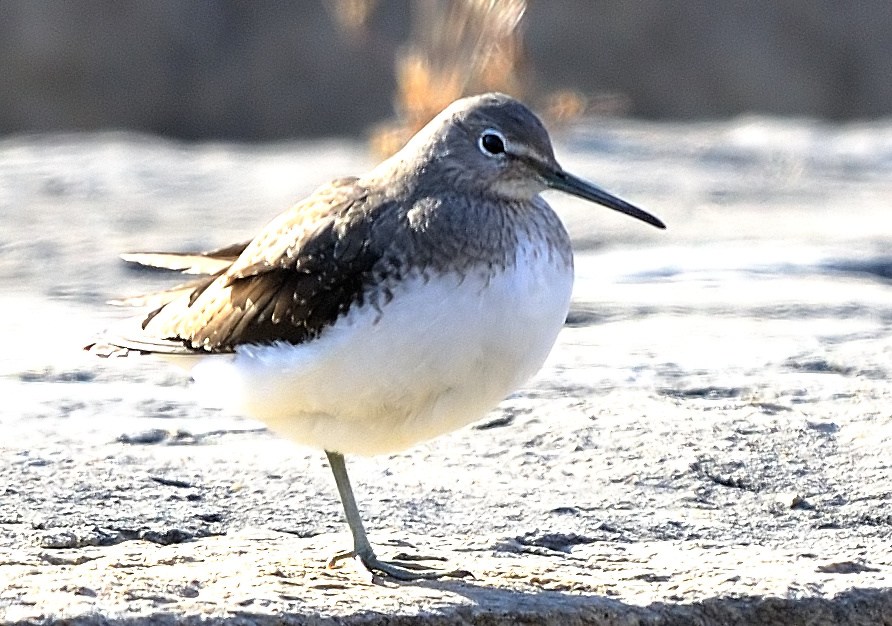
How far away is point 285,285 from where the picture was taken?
179 inches

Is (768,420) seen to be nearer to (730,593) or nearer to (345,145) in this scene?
(730,593)

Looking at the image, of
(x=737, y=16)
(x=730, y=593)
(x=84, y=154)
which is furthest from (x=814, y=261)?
(x=737, y=16)

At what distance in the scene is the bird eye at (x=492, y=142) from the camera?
4.57 m

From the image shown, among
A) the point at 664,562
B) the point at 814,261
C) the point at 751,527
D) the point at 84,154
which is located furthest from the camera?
the point at 84,154

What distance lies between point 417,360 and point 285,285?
0.59 metres

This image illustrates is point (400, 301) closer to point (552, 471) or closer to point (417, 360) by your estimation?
point (417, 360)

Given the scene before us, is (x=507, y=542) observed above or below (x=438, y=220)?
below

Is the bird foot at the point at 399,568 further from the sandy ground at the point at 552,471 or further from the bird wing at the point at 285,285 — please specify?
the bird wing at the point at 285,285

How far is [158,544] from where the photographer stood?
4633mm

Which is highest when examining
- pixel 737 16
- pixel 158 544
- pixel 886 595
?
pixel 737 16

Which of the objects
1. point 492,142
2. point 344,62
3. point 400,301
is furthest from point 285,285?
point 344,62

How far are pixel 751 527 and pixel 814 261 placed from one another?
139 inches

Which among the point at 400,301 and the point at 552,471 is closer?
the point at 400,301

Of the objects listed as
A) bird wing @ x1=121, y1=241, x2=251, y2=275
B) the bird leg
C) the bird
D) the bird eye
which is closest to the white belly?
the bird
